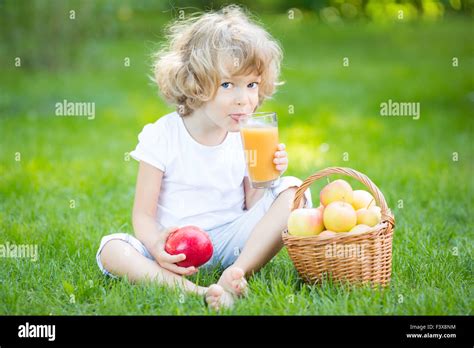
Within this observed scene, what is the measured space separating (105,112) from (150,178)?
450 cm

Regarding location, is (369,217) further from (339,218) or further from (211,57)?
(211,57)

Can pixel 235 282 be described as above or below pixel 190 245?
below

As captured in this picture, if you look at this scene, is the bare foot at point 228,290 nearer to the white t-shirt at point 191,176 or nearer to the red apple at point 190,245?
the red apple at point 190,245

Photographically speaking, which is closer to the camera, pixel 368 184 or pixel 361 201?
pixel 368 184

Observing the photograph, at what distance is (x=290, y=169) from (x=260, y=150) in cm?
225

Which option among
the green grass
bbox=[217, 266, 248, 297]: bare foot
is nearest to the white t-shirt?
the green grass

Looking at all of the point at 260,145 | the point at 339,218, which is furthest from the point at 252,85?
the point at 339,218

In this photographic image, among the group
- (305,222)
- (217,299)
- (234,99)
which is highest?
(234,99)

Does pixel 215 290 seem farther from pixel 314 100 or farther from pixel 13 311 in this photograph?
pixel 314 100

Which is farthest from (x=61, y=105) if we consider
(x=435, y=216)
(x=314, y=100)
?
(x=435, y=216)

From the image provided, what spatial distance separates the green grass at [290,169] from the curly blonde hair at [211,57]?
0.81 m

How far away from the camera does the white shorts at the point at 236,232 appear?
9.93 feet

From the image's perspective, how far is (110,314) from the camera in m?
2.64

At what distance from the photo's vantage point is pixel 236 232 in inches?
122
